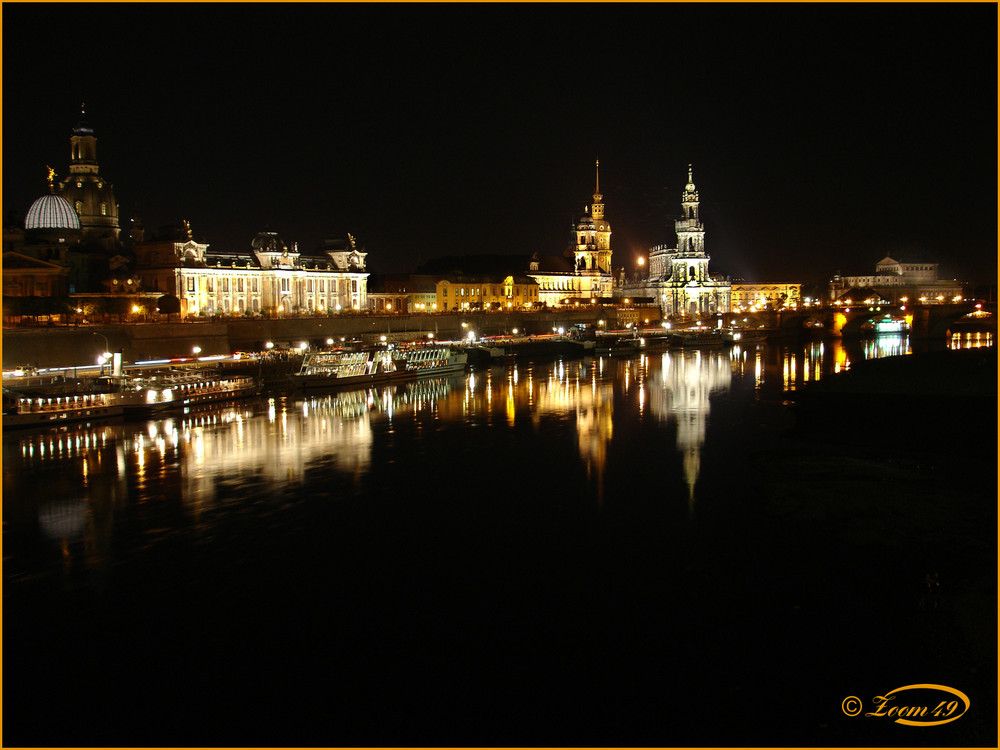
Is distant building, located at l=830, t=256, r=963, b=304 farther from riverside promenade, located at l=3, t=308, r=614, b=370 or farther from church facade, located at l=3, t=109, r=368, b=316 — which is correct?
church facade, located at l=3, t=109, r=368, b=316

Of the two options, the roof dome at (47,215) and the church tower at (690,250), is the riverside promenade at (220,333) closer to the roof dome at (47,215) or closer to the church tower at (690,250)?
the roof dome at (47,215)

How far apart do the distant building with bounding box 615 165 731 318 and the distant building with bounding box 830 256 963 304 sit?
27178 millimetres

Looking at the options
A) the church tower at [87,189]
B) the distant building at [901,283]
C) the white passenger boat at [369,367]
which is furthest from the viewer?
the distant building at [901,283]

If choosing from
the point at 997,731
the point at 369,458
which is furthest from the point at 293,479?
the point at 997,731

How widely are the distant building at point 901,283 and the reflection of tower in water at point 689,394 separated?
89.3 meters

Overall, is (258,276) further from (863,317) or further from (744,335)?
(863,317)

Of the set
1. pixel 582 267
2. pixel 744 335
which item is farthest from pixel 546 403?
pixel 582 267

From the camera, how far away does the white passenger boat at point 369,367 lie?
162 ft

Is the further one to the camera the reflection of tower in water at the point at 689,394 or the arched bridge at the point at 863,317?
the arched bridge at the point at 863,317

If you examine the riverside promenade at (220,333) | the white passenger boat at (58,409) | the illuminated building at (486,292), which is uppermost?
the illuminated building at (486,292)

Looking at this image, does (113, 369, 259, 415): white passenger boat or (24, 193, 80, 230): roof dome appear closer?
(113, 369, 259, 415): white passenger boat

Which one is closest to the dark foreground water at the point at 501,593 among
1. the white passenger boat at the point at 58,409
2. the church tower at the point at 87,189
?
the white passenger boat at the point at 58,409

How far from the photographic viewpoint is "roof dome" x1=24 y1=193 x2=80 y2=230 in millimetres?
71438

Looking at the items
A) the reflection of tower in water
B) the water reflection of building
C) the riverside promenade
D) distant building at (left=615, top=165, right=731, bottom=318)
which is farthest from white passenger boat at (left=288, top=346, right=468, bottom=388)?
distant building at (left=615, top=165, right=731, bottom=318)
